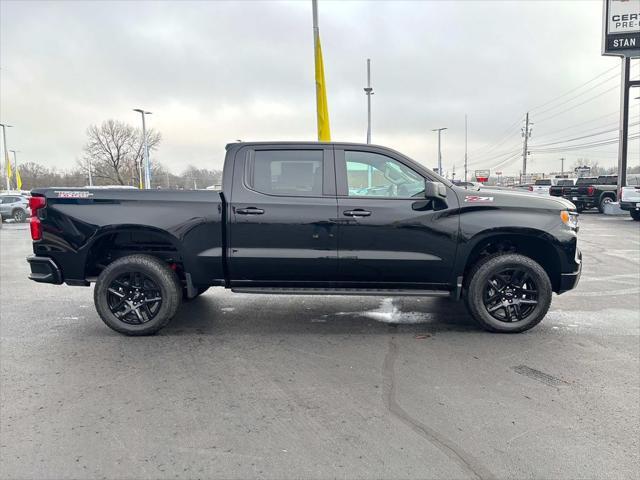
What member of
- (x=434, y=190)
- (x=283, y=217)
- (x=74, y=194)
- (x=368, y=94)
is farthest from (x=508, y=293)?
(x=368, y=94)

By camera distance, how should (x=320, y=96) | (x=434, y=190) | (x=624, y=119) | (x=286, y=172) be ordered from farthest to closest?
1. (x=624, y=119)
2. (x=320, y=96)
3. (x=286, y=172)
4. (x=434, y=190)

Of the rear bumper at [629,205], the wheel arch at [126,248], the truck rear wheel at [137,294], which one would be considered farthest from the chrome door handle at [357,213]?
the rear bumper at [629,205]

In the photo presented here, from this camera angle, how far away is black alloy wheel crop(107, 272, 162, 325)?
502cm

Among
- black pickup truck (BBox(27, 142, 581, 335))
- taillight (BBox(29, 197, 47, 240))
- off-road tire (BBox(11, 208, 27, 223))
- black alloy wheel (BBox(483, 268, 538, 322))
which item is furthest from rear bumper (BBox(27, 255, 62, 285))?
off-road tire (BBox(11, 208, 27, 223))

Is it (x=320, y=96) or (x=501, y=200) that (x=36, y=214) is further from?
(x=320, y=96)

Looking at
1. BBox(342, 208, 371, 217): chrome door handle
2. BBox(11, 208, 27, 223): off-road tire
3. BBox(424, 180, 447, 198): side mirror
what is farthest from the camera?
BBox(11, 208, 27, 223): off-road tire

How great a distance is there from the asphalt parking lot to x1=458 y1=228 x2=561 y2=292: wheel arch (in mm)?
691

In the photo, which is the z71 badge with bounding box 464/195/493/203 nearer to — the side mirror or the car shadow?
the side mirror

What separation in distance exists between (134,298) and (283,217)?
1829 mm

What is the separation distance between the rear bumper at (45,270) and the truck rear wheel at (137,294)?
43cm

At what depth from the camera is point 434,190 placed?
4.61 metres

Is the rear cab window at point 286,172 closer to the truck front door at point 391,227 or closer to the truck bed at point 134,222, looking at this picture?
the truck front door at point 391,227

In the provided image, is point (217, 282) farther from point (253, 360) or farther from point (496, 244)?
point (496, 244)

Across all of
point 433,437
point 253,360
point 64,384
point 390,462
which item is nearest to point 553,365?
point 433,437
